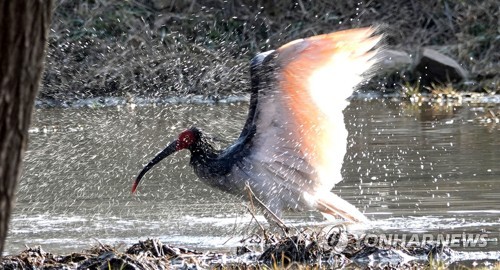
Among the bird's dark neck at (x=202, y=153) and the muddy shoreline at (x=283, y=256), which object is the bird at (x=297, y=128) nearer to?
the bird's dark neck at (x=202, y=153)

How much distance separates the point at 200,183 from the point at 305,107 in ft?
6.96

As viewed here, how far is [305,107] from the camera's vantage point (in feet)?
25.2

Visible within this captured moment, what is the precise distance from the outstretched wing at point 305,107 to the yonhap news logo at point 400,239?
107cm

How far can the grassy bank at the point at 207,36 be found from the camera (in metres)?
16.4

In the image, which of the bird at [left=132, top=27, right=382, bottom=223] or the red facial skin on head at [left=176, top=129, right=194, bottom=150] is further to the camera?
the red facial skin on head at [left=176, top=129, right=194, bottom=150]

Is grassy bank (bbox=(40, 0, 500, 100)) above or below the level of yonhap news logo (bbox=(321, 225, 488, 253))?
above

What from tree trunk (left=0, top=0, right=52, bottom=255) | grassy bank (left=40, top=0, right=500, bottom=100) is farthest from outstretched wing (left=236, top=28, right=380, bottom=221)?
grassy bank (left=40, top=0, right=500, bottom=100)

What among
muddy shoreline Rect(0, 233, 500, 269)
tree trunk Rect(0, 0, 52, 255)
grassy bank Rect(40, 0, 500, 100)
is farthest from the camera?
grassy bank Rect(40, 0, 500, 100)

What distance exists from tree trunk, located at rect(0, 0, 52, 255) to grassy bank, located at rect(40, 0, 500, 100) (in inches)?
519

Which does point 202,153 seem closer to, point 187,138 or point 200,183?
point 187,138

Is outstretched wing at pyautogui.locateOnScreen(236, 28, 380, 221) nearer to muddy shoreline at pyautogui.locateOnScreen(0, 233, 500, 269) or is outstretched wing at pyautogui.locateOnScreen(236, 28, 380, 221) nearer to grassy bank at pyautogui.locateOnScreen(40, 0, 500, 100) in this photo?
muddy shoreline at pyautogui.locateOnScreen(0, 233, 500, 269)

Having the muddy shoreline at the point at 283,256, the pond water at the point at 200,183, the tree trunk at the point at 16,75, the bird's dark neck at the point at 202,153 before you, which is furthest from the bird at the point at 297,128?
the tree trunk at the point at 16,75

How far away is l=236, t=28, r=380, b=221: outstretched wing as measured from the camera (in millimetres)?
7535

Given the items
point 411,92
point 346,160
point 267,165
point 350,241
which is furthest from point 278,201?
point 411,92
